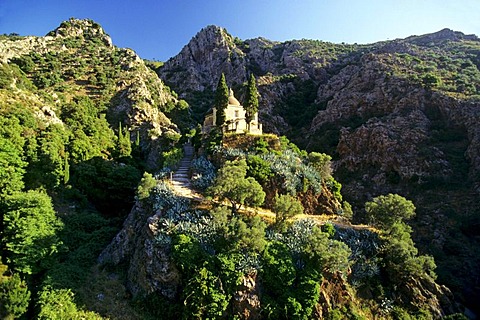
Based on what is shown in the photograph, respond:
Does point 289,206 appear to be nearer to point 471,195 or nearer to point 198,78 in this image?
point 471,195

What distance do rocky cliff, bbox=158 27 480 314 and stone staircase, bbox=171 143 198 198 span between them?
94.4 feet

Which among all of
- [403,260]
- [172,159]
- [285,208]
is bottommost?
[403,260]

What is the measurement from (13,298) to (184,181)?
736 inches

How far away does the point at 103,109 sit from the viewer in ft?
206

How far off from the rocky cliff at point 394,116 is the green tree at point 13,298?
40.2 metres

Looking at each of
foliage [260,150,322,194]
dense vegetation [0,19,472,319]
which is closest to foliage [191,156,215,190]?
dense vegetation [0,19,472,319]

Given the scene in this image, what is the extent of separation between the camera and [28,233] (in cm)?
2405

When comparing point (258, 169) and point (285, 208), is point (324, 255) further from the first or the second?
point (258, 169)

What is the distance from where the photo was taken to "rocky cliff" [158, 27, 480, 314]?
138 feet

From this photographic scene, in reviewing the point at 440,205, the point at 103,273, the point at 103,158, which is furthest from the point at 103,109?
the point at 440,205

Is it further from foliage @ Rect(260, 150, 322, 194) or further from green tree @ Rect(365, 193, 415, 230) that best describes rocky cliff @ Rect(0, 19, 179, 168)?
green tree @ Rect(365, 193, 415, 230)

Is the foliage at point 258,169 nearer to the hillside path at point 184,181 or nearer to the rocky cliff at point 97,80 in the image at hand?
the hillside path at point 184,181

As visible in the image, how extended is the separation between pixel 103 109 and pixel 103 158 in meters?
24.1

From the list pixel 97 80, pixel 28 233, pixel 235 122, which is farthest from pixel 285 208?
pixel 97 80
